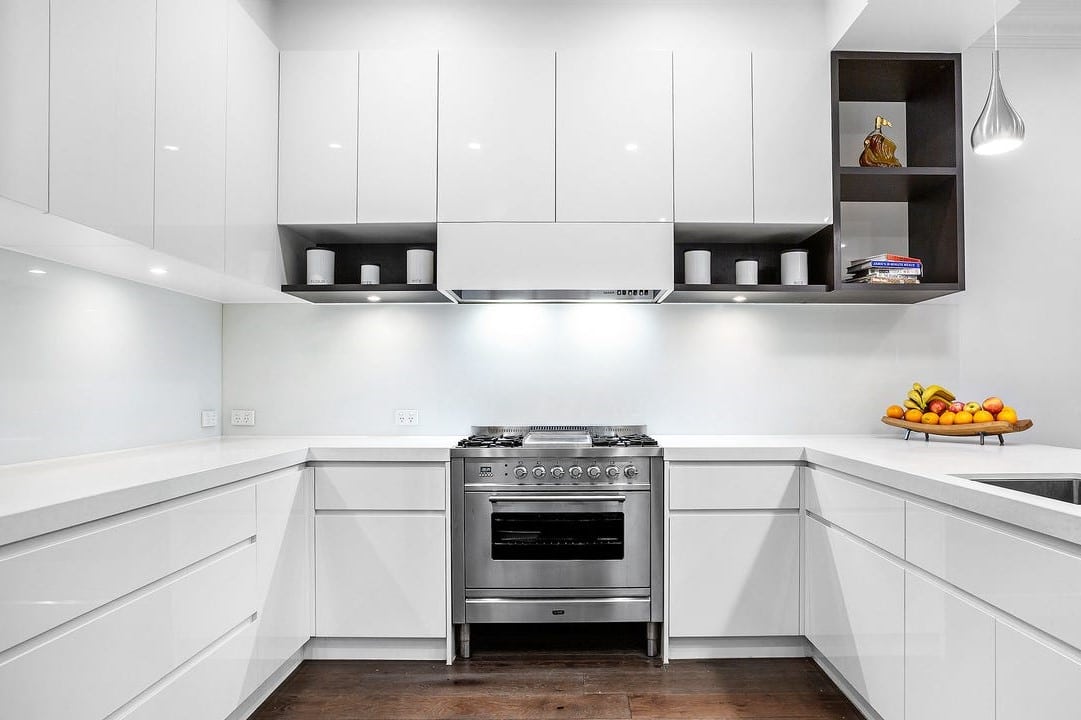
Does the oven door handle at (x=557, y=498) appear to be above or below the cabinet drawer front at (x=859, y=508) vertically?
below

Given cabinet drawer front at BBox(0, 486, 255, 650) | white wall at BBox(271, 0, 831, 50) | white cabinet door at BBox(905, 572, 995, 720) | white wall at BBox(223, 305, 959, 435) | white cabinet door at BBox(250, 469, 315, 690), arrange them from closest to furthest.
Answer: cabinet drawer front at BBox(0, 486, 255, 650) → white cabinet door at BBox(905, 572, 995, 720) → white cabinet door at BBox(250, 469, 315, 690) → white wall at BBox(271, 0, 831, 50) → white wall at BBox(223, 305, 959, 435)

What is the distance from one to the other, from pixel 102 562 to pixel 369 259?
6.57 feet

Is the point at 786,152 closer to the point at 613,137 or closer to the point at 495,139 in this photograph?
the point at 613,137

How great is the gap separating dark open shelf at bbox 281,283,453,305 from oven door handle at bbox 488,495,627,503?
980 mm

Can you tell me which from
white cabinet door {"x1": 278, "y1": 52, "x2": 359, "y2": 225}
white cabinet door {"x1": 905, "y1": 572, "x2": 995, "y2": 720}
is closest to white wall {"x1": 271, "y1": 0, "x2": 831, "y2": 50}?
white cabinet door {"x1": 278, "y1": 52, "x2": 359, "y2": 225}

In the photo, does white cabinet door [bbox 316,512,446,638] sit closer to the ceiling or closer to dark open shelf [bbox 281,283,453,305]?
dark open shelf [bbox 281,283,453,305]

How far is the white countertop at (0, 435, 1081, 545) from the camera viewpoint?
1.29 meters

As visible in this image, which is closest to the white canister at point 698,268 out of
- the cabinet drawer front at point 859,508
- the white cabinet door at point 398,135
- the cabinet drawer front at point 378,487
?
the cabinet drawer front at point 859,508

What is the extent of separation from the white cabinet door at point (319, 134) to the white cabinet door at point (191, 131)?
458 mm

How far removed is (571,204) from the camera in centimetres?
272

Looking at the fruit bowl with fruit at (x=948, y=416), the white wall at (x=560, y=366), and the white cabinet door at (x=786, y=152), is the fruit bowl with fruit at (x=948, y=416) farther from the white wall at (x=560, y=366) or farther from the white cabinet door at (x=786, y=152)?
the white cabinet door at (x=786, y=152)

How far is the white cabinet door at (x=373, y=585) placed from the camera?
8.17 feet

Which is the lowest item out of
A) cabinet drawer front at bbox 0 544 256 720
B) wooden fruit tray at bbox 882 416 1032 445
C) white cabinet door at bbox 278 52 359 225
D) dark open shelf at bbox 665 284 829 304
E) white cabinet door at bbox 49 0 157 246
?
cabinet drawer front at bbox 0 544 256 720

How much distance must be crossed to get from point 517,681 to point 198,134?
229 centimetres
